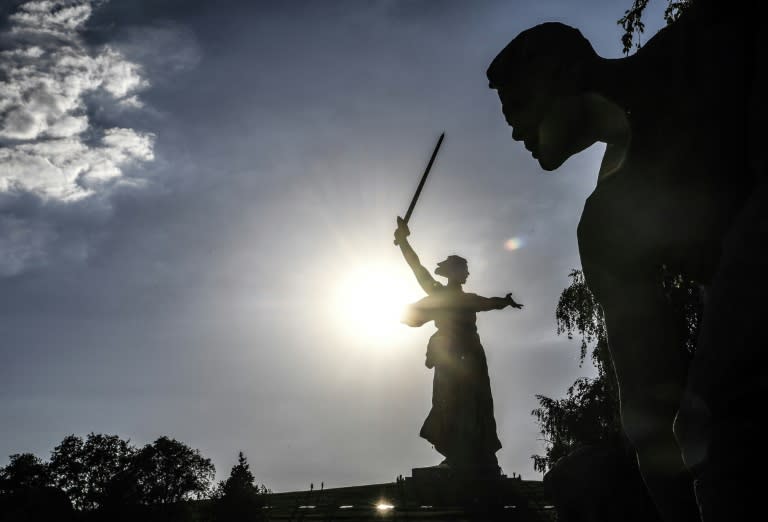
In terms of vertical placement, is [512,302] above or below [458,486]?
above

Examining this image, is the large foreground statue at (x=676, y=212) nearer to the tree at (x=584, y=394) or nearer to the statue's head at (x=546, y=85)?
the statue's head at (x=546, y=85)

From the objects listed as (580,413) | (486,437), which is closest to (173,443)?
(486,437)

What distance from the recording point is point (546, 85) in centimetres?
206

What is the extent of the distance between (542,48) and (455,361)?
11.9 m

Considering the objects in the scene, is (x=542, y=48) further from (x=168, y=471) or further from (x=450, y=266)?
(x=168, y=471)

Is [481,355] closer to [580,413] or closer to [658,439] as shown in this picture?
[580,413]

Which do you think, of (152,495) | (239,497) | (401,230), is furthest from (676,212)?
(152,495)

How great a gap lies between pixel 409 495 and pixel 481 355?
3.48 metres

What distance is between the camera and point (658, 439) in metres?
1.84

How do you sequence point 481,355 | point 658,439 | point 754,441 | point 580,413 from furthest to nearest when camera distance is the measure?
1. point 580,413
2. point 481,355
3. point 658,439
4. point 754,441

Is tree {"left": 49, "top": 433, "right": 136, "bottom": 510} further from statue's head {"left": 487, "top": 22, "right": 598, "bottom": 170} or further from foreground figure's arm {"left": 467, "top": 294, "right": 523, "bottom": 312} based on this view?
statue's head {"left": 487, "top": 22, "right": 598, "bottom": 170}

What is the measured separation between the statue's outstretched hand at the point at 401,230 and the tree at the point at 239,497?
5534mm


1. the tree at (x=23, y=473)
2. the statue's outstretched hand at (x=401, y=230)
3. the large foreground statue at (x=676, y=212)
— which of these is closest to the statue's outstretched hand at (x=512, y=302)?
the statue's outstretched hand at (x=401, y=230)

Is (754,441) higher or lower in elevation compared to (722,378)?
lower
